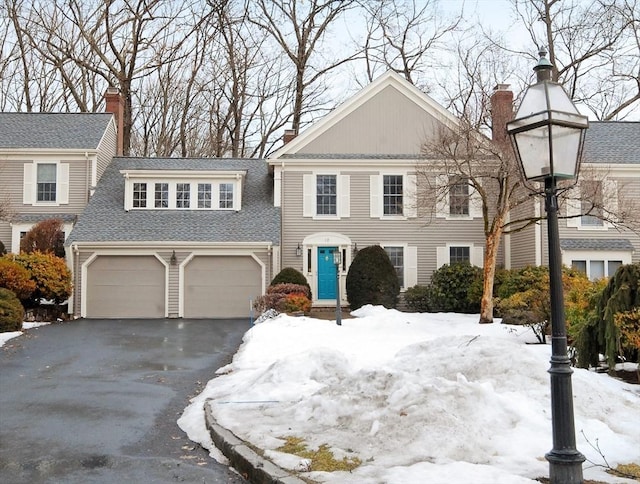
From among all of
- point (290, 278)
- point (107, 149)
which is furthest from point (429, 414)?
point (107, 149)

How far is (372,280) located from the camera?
22.9m

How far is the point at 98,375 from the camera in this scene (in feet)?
40.5

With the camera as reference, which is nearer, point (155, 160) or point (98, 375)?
point (98, 375)

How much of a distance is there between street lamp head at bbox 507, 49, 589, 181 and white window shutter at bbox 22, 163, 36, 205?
2376 cm

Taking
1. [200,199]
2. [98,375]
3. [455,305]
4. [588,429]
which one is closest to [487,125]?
[455,305]

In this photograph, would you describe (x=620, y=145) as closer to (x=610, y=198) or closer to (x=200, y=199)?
(x=610, y=198)

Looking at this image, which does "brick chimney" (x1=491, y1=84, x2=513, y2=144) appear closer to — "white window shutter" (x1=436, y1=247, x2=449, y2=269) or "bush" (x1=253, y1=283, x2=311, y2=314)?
"white window shutter" (x1=436, y1=247, x2=449, y2=269)

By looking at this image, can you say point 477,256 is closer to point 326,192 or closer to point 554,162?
point 326,192

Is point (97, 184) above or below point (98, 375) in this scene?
above

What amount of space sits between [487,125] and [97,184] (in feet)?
49.8

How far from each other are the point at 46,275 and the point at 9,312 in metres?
3.45

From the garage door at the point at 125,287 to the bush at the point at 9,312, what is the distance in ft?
16.6

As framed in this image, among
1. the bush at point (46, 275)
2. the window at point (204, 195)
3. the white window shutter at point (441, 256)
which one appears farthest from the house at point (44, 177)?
the white window shutter at point (441, 256)

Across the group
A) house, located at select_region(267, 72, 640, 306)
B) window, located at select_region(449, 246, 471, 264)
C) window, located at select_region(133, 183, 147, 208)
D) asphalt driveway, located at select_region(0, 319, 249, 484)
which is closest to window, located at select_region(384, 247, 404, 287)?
house, located at select_region(267, 72, 640, 306)
